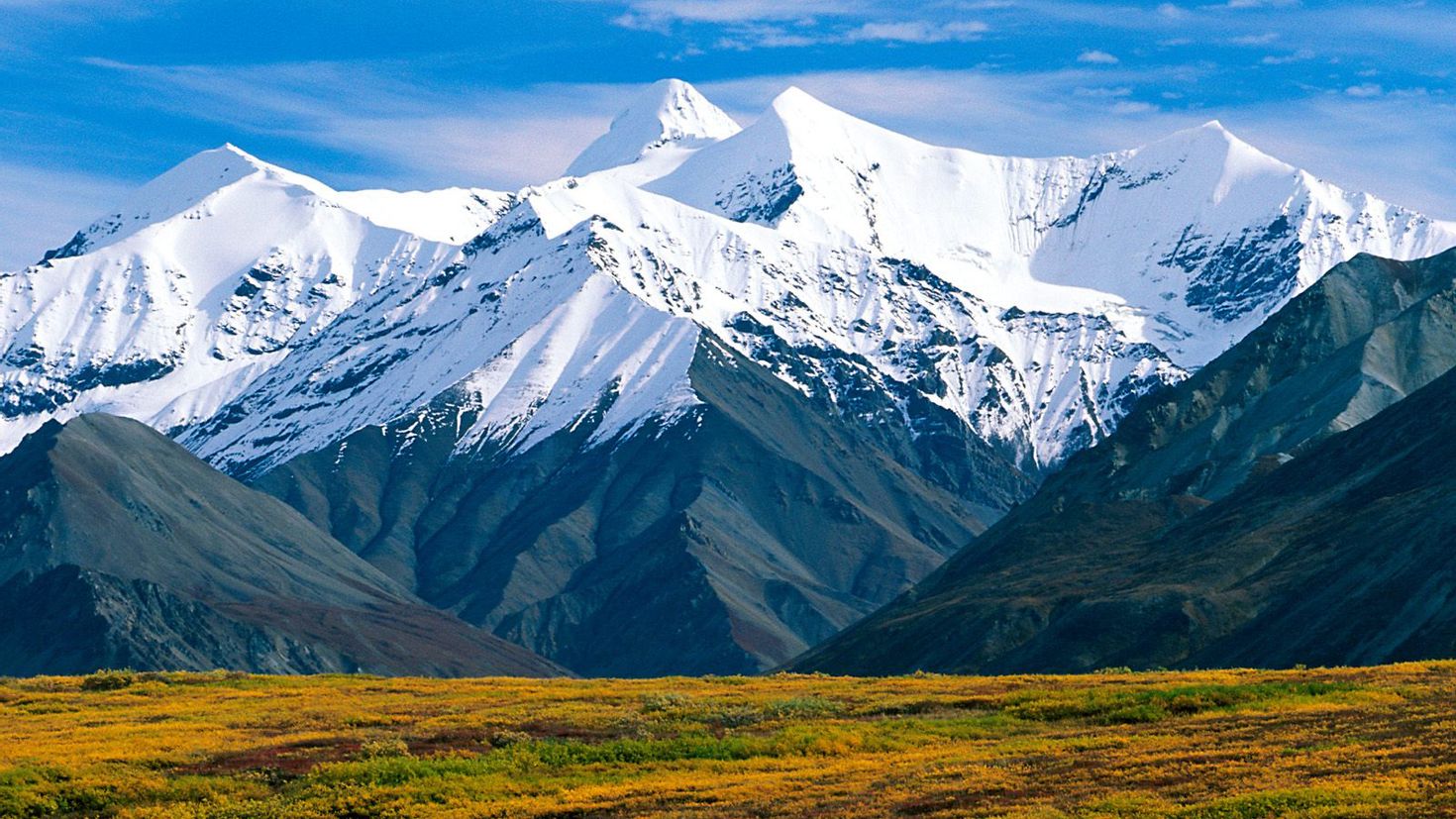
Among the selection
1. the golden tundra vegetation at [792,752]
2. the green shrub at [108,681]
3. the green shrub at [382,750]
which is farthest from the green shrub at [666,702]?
the green shrub at [108,681]

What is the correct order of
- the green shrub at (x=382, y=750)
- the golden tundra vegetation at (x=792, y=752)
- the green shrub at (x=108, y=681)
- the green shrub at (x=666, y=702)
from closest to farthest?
the golden tundra vegetation at (x=792, y=752) < the green shrub at (x=382, y=750) < the green shrub at (x=666, y=702) < the green shrub at (x=108, y=681)

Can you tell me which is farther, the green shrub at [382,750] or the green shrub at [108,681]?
the green shrub at [108,681]

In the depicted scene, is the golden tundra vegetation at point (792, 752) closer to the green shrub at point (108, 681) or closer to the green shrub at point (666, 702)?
the green shrub at point (666, 702)

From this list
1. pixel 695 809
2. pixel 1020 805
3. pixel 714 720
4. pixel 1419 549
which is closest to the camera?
pixel 1020 805

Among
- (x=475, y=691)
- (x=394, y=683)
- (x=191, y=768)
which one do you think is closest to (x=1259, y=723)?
(x=191, y=768)

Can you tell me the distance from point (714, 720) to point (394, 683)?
36.5 m

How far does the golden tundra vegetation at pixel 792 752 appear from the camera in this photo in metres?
64.2

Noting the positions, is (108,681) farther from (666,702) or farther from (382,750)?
(382,750)

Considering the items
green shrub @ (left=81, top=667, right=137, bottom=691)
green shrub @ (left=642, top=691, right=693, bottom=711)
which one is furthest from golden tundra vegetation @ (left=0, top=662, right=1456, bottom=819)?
green shrub @ (left=81, top=667, right=137, bottom=691)

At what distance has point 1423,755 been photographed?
64750mm

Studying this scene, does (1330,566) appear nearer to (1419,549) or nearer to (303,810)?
(1419,549)

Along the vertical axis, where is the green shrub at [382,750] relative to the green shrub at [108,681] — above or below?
above

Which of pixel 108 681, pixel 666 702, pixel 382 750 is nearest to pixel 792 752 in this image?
pixel 382 750

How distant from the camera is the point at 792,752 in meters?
80.9
